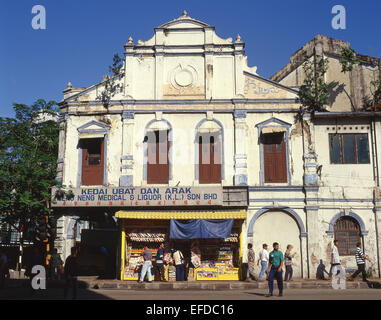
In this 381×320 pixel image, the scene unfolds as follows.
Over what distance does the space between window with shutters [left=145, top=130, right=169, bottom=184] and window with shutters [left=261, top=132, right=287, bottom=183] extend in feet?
13.9

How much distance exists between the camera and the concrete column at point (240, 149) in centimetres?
1880

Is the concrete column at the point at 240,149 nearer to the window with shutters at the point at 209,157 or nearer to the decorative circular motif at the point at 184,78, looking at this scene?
the window with shutters at the point at 209,157

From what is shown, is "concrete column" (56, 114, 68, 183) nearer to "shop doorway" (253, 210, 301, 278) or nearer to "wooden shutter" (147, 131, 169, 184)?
"wooden shutter" (147, 131, 169, 184)

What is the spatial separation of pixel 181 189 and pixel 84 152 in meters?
4.85

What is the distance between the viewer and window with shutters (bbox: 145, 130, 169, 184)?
1922cm

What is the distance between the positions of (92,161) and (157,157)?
9.69 ft

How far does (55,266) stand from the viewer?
60.3ft

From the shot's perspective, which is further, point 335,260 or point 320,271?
point 320,271

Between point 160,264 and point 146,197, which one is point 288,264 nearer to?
point 160,264

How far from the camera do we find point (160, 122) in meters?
19.6

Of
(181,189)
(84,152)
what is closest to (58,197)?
(84,152)

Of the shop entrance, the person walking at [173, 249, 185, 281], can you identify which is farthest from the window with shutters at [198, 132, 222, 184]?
the person walking at [173, 249, 185, 281]

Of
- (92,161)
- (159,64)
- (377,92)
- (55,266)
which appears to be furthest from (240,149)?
(55,266)
